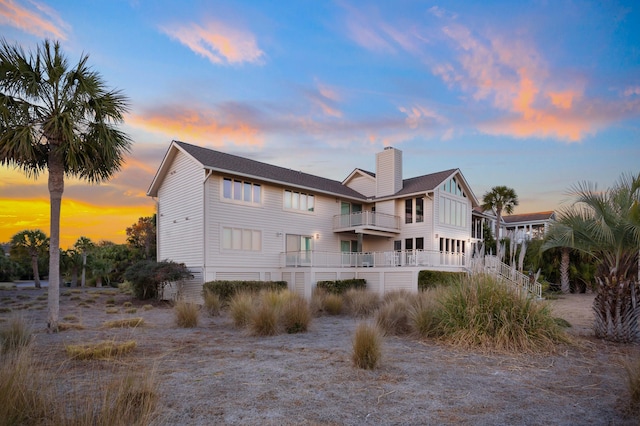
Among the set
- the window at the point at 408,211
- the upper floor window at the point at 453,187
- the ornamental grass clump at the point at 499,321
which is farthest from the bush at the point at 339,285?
the ornamental grass clump at the point at 499,321

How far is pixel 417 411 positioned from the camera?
4.67 metres

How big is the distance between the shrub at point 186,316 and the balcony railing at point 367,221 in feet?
52.5

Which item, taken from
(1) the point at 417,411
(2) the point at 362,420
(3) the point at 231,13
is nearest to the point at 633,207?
(1) the point at 417,411

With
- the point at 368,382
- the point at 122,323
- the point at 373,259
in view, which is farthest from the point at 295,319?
the point at 373,259

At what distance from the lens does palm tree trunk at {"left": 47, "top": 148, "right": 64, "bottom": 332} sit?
10500 millimetres

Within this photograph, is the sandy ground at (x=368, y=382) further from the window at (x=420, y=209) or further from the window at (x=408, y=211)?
the window at (x=408, y=211)

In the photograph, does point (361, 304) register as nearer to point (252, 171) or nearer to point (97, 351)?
point (97, 351)

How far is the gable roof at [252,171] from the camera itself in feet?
69.3

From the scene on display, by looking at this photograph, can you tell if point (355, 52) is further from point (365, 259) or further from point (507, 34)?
point (365, 259)

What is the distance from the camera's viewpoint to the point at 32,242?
1371 inches

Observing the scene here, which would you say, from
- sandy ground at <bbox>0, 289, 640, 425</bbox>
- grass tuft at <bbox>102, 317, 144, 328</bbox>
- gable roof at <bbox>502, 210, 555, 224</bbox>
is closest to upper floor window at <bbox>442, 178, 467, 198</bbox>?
sandy ground at <bbox>0, 289, 640, 425</bbox>

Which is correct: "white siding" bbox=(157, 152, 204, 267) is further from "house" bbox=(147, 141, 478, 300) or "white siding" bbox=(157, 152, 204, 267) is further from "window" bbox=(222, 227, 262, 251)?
"window" bbox=(222, 227, 262, 251)

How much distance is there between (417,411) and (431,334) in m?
4.87

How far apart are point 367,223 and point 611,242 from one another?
18.0 metres
